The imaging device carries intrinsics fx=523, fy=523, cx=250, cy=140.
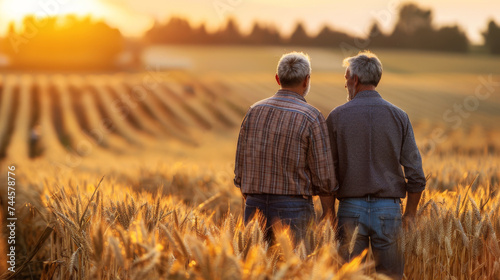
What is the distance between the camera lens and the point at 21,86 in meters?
45.4

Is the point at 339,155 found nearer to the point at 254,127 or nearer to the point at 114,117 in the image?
the point at 254,127

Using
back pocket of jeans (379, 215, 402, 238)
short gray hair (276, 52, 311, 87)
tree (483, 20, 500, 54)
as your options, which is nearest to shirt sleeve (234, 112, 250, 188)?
short gray hair (276, 52, 311, 87)

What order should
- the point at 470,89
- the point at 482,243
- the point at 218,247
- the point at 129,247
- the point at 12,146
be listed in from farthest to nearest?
the point at 470,89
the point at 12,146
the point at 482,243
the point at 129,247
the point at 218,247

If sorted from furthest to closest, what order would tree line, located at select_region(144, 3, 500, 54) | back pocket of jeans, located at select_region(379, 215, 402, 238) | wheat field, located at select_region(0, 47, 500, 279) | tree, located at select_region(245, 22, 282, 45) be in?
tree, located at select_region(245, 22, 282, 45)
tree line, located at select_region(144, 3, 500, 54)
back pocket of jeans, located at select_region(379, 215, 402, 238)
wheat field, located at select_region(0, 47, 500, 279)

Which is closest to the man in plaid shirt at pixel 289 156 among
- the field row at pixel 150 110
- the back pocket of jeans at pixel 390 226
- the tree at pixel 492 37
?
the back pocket of jeans at pixel 390 226

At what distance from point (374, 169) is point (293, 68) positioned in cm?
86

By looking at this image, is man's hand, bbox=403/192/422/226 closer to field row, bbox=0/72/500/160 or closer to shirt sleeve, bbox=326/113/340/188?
shirt sleeve, bbox=326/113/340/188

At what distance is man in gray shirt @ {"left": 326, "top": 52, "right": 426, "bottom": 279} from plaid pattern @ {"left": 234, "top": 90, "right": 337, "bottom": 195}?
0.49 feet

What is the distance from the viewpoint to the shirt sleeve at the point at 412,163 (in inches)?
133

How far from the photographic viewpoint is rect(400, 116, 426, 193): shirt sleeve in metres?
3.38

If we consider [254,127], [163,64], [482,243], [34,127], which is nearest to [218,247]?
[254,127]

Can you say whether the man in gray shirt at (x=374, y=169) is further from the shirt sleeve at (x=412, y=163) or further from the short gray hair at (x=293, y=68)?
the short gray hair at (x=293, y=68)

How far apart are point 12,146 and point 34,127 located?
256 inches

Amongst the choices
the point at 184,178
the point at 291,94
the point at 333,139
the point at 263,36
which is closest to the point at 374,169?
the point at 333,139
